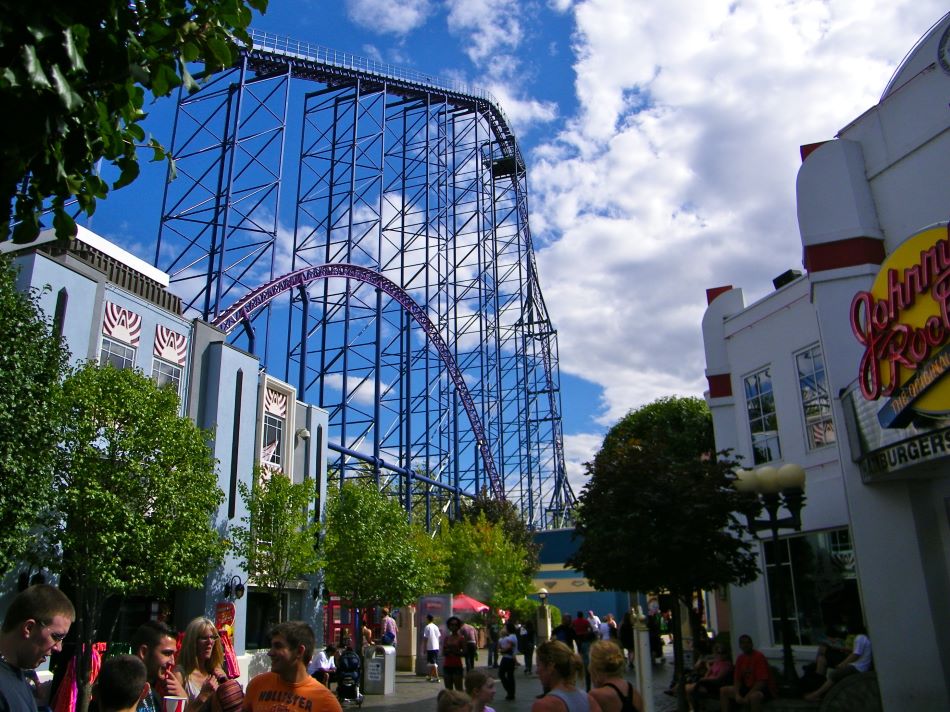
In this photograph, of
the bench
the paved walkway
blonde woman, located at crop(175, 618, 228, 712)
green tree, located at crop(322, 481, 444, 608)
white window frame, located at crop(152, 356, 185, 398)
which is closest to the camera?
blonde woman, located at crop(175, 618, 228, 712)

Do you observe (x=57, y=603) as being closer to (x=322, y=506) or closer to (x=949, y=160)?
(x=949, y=160)

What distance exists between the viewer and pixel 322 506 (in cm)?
2189

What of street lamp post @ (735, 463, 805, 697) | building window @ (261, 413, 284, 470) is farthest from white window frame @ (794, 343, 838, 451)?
building window @ (261, 413, 284, 470)

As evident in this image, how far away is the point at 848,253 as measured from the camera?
10219 mm

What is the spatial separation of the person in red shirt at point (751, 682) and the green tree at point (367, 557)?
11.1 m

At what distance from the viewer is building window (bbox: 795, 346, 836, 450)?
489 inches

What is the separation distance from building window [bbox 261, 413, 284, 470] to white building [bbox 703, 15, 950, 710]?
12111 mm

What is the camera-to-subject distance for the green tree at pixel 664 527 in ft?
37.0

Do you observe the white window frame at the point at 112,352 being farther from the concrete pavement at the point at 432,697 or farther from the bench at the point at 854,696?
the bench at the point at 854,696

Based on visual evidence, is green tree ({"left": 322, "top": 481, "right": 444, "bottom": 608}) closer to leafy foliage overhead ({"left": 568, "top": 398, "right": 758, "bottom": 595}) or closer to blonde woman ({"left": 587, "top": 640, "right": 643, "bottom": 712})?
leafy foliage overhead ({"left": 568, "top": 398, "right": 758, "bottom": 595})

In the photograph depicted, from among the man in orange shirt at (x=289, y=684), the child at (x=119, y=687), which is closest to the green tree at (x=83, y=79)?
the child at (x=119, y=687)

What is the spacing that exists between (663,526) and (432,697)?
6.83 metres

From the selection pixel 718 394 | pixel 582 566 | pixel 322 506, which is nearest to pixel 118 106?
pixel 582 566

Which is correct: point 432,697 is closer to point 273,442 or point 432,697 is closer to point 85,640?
point 85,640
